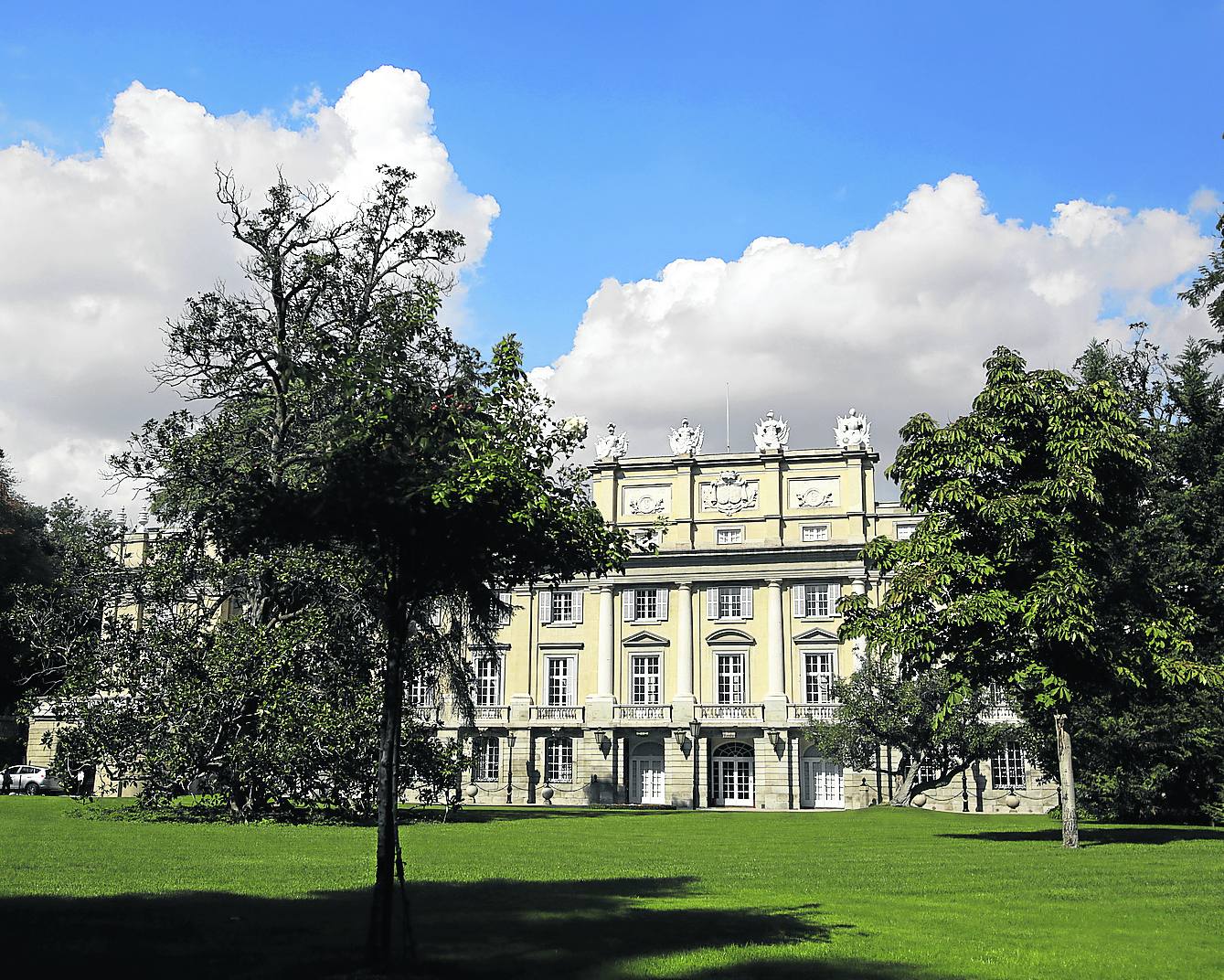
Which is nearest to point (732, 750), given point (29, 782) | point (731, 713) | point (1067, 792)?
point (731, 713)

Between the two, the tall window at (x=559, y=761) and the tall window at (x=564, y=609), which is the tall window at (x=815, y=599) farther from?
the tall window at (x=559, y=761)

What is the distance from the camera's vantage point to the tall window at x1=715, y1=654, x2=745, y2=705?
6356cm

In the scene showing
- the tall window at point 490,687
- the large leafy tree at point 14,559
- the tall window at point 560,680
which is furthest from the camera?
the tall window at point 490,687

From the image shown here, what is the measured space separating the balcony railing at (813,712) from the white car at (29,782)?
3623 cm

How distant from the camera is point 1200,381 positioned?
36812 millimetres

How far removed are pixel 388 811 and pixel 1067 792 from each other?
21.1m

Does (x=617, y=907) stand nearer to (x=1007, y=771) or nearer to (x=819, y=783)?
(x=819, y=783)

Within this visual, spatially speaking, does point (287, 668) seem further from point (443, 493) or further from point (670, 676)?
point (670, 676)

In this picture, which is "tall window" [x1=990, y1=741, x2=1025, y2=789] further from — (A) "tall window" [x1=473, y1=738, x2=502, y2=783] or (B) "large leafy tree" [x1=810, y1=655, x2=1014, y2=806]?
(A) "tall window" [x1=473, y1=738, x2=502, y2=783]

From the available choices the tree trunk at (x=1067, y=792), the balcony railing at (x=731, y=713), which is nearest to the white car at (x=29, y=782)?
the balcony railing at (x=731, y=713)

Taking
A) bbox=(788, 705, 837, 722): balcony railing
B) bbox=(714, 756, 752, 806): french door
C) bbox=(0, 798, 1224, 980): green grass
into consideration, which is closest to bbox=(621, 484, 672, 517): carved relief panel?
bbox=(788, 705, 837, 722): balcony railing

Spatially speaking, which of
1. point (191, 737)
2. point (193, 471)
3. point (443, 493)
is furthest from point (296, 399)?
point (443, 493)

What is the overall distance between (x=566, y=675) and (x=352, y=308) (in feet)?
120

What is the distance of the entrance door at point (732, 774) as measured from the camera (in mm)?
62625
